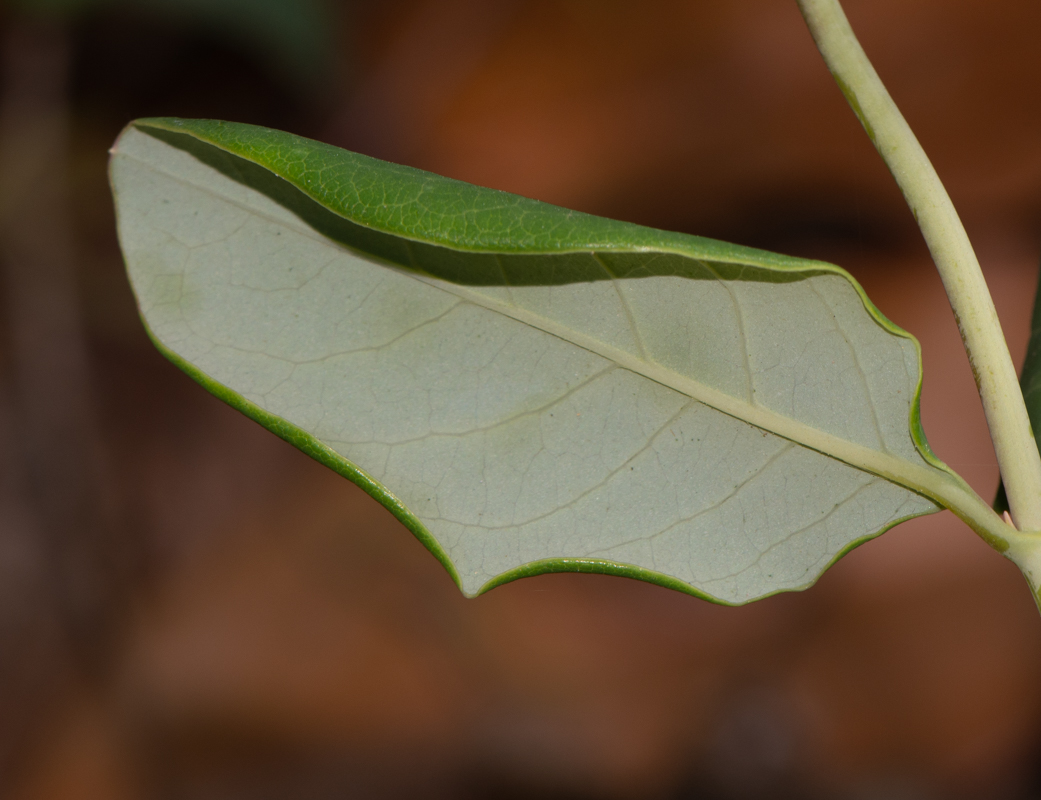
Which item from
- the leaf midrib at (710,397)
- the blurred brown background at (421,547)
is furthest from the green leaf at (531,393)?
the blurred brown background at (421,547)

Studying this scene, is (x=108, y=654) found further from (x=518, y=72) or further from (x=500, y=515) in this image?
(x=500, y=515)

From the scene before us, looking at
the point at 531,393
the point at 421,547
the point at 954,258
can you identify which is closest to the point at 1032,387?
the point at 954,258

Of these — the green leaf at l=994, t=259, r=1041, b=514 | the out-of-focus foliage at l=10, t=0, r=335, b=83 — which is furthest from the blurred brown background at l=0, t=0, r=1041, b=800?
the green leaf at l=994, t=259, r=1041, b=514

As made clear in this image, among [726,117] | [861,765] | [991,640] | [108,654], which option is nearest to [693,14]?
[726,117]

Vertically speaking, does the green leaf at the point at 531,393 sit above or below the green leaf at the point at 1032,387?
below

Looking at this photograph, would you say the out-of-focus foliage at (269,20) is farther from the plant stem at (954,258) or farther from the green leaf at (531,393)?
the plant stem at (954,258)

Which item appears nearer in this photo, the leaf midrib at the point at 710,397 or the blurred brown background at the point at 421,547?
the leaf midrib at the point at 710,397
